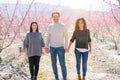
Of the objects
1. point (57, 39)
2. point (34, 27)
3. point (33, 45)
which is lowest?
point (33, 45)

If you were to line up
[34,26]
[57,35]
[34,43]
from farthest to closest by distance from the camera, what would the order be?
[34,43] < [34,26] < [57,35]

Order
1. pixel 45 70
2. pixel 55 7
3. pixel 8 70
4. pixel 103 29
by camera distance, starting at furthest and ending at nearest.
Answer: pixel 103 29 → pixel 55 7 → pixel 45 70 → pixel 8 70

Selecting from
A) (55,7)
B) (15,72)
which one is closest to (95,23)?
(55,7)

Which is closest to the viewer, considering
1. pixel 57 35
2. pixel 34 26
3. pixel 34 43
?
pixel 57 35

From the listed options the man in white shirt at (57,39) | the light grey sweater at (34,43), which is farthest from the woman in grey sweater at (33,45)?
the man in white shirt at (57,39)

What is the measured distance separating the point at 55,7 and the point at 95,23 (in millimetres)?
16825

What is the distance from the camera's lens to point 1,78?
848cm

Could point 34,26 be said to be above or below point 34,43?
above

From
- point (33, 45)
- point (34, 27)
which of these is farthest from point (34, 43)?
point (34, 27)

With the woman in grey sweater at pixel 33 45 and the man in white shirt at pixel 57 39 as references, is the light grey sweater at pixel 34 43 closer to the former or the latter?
the woman in grey sweater at pixel 33 45

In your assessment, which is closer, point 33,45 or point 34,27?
point 34,27

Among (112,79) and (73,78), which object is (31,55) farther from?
(112,79)

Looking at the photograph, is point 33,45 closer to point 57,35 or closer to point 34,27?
point 34,27

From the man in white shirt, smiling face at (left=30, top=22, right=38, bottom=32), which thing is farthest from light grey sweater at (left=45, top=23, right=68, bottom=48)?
smiling face at (left=30, top=22, right=38, bottom=32)
